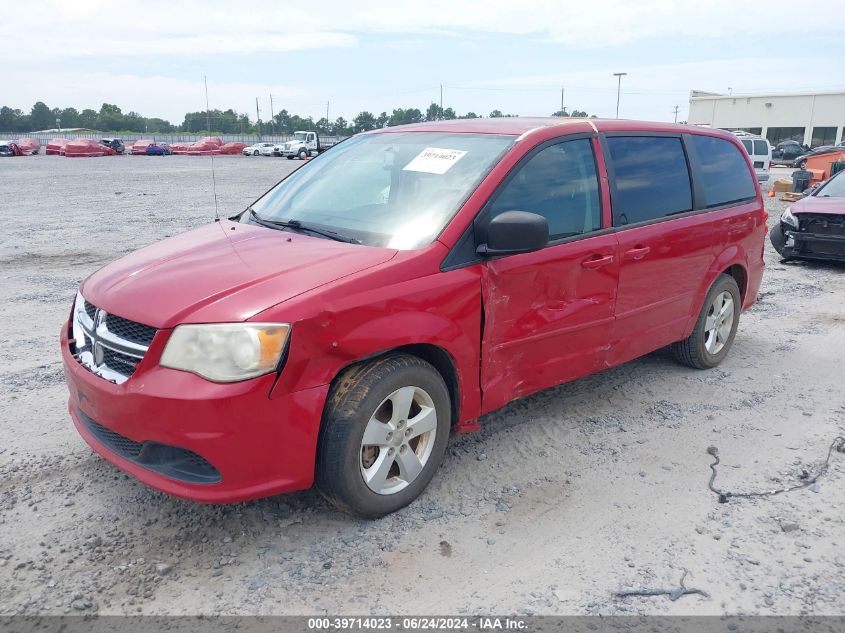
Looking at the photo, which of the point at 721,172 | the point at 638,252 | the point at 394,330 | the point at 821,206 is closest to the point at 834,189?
the point at 821,206

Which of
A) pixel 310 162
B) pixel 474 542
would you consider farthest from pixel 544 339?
pixel 310 162

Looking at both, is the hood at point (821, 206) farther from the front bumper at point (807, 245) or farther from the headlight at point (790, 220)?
the front bumper at point (807, 245)

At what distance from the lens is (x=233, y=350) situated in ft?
8.92

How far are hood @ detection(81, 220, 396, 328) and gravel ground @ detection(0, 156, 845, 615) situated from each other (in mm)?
992

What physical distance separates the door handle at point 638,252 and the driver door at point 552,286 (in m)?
0.15

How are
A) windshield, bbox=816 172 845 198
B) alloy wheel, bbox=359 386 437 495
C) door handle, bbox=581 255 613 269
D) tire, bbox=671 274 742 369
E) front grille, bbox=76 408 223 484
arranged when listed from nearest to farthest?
front grille, bbox=76 408 223 484 → alloy wheel, bbox=359 386 437 495 → door handle, bbox=581 255 613 269 → tire, bbox=671 274 742 369 → windshield, bbox=816 172 845 198

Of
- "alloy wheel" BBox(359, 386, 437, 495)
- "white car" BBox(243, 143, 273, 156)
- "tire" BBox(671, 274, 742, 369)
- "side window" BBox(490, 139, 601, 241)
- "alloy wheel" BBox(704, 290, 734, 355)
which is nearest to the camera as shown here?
"alloy wheel" BBox(359, 386, 437, 495)

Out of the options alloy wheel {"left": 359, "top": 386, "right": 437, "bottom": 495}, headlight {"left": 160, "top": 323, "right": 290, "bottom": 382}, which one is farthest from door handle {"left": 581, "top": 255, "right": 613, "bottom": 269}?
headlight {"left": 160, "top": 323, "right": 290, "bottom": 382}

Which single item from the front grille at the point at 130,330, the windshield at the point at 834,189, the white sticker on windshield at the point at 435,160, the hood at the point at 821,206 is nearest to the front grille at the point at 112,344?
the front grille at the point at 130,330

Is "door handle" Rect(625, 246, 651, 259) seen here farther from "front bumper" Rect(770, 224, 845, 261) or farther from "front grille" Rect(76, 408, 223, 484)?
"front bumper" Rect(770, 224, 845, 261)

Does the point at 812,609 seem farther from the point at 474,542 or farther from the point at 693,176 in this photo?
the point at 693,176

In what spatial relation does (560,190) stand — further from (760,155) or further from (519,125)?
(760,155)

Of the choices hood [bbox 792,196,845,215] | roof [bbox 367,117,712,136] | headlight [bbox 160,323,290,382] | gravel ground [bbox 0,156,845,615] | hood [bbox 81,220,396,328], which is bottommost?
gravel ground [bbox 0,156,845,615]

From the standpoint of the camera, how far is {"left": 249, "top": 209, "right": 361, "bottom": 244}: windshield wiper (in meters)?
3.46
